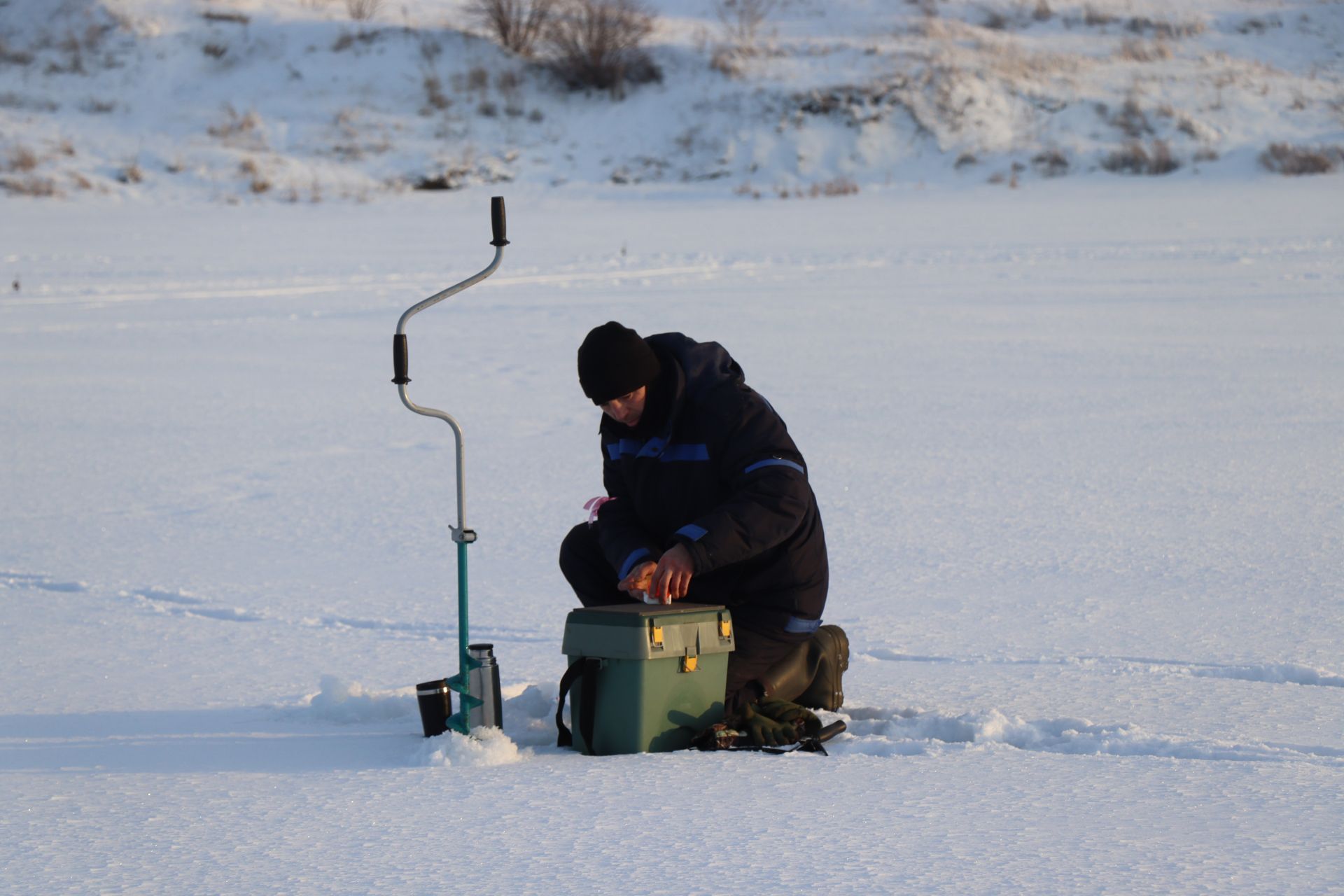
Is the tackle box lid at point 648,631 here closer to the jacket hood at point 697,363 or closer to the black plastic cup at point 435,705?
the black plastic cup at point 435,705

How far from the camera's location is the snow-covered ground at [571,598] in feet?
8.29

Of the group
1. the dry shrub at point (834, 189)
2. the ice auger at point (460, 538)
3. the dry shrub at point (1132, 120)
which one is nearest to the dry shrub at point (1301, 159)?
the dry shrub at point (1132, 120)

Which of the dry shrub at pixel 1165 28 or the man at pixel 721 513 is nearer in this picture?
the man at pixel 721 513

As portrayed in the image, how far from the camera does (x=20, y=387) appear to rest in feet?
26.2

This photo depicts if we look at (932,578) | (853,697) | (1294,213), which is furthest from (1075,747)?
(1294,213)

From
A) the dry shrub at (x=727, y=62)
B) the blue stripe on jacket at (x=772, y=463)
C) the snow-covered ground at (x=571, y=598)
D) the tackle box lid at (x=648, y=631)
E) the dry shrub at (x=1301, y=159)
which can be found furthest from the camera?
the dry shrub at (x=727, y=62)

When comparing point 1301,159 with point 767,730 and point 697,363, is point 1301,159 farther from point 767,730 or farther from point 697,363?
point 767,730

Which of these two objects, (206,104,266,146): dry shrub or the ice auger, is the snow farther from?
(206,104,266,146): dry shrub

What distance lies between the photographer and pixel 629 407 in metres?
3.11

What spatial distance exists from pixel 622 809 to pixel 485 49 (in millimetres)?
27511

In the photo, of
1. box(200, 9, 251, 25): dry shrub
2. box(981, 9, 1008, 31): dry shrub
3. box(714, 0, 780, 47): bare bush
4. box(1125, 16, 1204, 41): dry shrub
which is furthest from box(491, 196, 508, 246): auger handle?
box(981, 9, 1008, 31): dry shrub

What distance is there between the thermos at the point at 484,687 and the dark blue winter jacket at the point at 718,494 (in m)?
0.35

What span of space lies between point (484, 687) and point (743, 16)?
1155 inches

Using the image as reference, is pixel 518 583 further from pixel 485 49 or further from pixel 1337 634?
pixel 485 49
